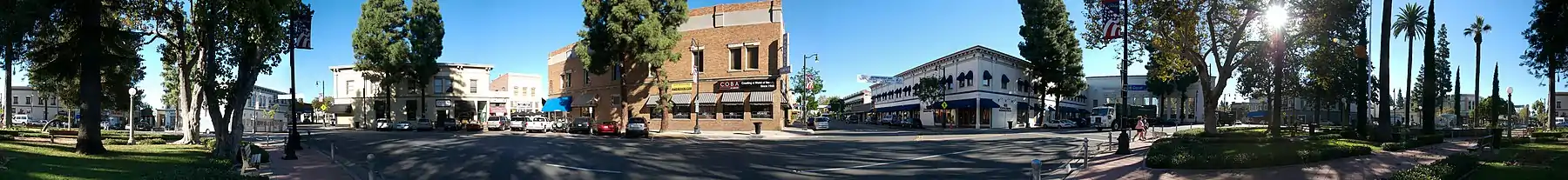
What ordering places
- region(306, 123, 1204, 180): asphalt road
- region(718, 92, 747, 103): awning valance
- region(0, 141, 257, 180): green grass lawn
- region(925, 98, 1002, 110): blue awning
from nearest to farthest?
region(0, 141, 257, 180): green grass lawn
region(306, 123, 1204, 180): asphalt road
region(718, 92, 747, 103): awning valance
region(925, 98, 1002, 110): blue awning

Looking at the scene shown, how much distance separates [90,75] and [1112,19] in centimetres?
2362

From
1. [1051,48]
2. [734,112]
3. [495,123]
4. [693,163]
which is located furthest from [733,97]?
[693,163]

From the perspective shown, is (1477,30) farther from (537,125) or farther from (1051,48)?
(537,125)

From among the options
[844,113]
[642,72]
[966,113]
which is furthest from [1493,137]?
[844,113]

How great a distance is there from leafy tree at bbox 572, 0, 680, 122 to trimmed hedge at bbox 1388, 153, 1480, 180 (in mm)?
32124

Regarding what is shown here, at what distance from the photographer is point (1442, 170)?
11242mm

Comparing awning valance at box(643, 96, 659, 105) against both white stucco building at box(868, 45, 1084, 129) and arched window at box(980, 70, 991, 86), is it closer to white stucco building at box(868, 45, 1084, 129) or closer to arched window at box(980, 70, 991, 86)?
white stucco building at box(868, 45, 1084, 129)

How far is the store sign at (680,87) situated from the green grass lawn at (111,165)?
28.8 metres

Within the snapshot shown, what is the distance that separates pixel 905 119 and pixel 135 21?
154 ft

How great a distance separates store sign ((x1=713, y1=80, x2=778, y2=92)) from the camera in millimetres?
43938

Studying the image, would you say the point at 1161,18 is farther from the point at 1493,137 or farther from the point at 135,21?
the point at 135,21

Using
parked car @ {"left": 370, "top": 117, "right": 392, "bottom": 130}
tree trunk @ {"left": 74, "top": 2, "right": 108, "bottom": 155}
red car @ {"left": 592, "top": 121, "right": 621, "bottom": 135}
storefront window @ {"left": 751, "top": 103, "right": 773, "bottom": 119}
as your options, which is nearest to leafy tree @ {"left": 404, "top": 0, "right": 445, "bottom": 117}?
parked car @ {"left": 370, "top": 117, "right": 392, "bottom": 130}

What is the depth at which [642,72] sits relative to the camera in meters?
46.9

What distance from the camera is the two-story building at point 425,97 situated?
197ft
